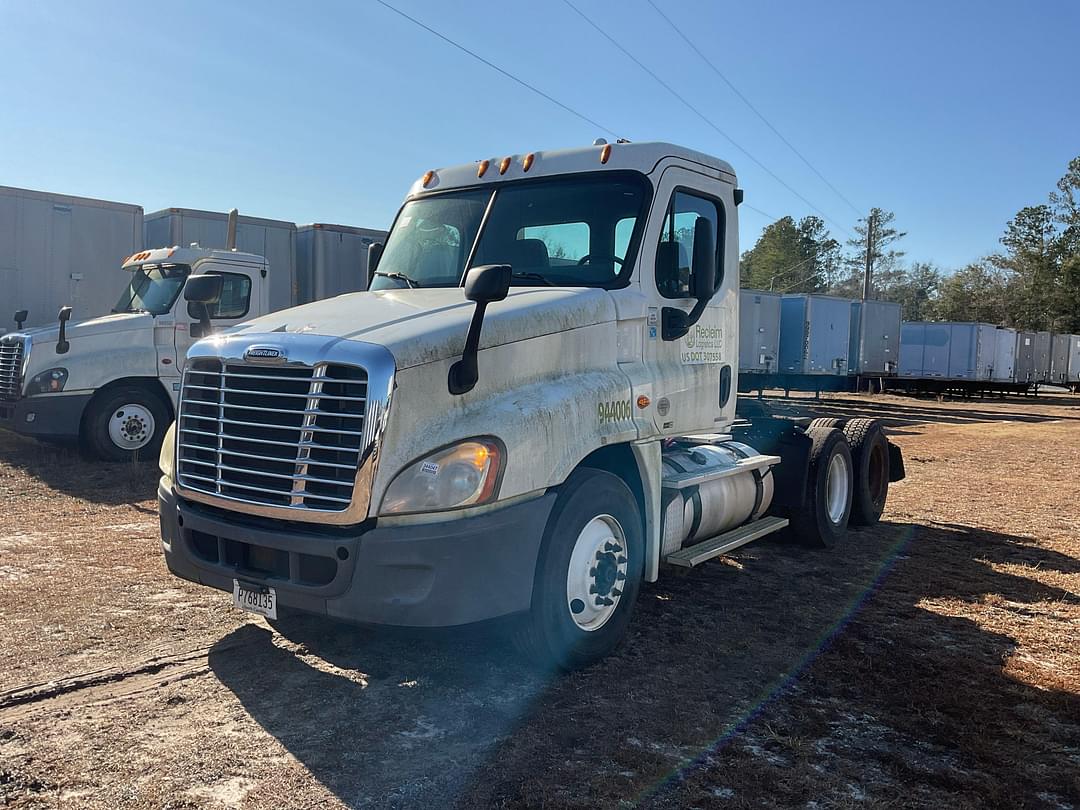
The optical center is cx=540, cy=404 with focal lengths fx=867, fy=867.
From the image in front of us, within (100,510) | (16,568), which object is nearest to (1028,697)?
(16,568)

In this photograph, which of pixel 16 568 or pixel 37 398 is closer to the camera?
pixel 16 568

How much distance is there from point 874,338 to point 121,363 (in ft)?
87.5

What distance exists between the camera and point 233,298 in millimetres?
11633

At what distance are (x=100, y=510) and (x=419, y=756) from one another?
6.19 m

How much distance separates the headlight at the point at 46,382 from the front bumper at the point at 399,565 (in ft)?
25.1

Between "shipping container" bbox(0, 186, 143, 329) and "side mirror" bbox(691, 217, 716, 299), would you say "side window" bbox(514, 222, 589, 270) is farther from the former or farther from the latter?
"shipping container" bbox(0, 186, 143, 329)

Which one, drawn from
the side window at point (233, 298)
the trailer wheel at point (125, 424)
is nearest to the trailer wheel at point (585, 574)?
the trailer wheel at point (125, 424)

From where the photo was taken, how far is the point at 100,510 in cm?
844

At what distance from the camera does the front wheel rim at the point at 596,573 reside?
14.4 feet

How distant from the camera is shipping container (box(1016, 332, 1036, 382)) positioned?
128ft

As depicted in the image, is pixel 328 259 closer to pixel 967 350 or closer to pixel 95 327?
pixel 95 327

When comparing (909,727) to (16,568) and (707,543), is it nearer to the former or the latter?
(707,543)

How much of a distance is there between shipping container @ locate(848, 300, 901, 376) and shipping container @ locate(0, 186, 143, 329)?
23.7 m

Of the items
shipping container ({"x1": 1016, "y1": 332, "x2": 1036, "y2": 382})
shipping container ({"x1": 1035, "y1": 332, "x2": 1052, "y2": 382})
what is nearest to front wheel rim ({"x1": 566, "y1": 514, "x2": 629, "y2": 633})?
shipping container ({"x1": 1016, "y1": 332, "x2": 1036, "y2": 382})
